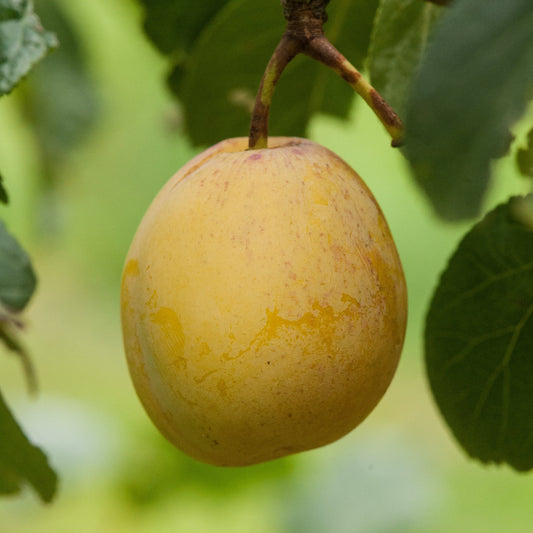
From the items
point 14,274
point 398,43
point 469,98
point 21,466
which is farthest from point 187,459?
point 469,98

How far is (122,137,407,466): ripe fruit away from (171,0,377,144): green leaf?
374mm

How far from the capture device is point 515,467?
886mm

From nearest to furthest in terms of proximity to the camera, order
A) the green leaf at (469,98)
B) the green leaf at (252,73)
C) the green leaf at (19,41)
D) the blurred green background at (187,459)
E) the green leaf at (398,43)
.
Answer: the green leaf at (469,98), the green leaf at (19,41), the green leaf at (398,43), the green leaf at (252,73), the blurred green background at (187,459)

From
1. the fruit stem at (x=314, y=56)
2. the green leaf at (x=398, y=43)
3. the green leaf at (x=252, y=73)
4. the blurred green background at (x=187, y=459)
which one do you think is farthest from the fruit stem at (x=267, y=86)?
the blurred green background at (x=187, y=459)

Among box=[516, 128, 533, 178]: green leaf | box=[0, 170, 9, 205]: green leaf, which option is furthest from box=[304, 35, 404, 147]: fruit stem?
box=[0, 170, 9, 205]: green leaf

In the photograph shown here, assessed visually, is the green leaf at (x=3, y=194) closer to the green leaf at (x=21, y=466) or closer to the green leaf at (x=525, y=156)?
the green leaf at (x=21, y=466)

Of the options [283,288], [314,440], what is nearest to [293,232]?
[283,288]

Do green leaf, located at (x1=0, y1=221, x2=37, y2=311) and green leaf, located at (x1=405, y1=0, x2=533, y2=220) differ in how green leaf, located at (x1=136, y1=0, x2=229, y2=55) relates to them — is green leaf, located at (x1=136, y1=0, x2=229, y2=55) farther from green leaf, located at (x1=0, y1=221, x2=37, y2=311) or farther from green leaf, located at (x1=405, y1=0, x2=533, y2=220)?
green leaf, located at (x1=405, y1=0, x2=533, y2=220)

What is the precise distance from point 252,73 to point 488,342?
1.58 ft

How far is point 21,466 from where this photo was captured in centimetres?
100

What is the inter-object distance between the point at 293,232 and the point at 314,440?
19 cm

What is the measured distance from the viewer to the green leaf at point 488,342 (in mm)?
837

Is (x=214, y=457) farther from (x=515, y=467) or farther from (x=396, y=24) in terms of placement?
(x=396, y=24)

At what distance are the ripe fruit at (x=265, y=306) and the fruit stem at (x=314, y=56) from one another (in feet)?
0.16
